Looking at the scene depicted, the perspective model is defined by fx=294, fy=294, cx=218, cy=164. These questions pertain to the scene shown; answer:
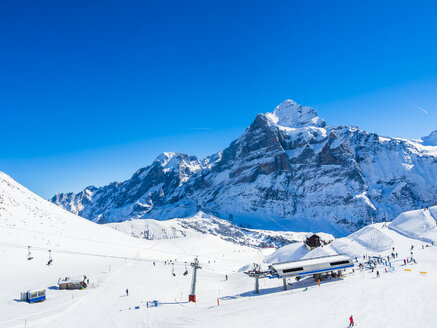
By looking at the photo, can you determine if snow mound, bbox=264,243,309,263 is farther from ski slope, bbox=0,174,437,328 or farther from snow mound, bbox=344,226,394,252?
snow mound, bbox=344,226,394,252

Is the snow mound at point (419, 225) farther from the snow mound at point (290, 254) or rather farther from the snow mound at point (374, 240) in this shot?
the snow mound at point (290, 254)

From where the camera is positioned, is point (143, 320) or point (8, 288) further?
point (8, 288)

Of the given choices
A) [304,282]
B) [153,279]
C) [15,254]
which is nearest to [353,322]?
[304,282]

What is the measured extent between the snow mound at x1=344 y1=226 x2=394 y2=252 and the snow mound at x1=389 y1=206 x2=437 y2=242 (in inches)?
327

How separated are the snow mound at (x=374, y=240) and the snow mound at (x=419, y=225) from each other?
8305mm

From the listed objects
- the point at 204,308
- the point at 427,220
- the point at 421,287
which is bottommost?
the point at 204,308

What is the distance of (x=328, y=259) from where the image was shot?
51.5m

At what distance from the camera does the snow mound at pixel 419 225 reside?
76.8m

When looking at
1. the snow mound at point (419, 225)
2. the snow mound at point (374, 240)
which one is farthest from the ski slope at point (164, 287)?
the snow mound at point (419, 225)

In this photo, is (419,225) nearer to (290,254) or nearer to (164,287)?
(290,254)

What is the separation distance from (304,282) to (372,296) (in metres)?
17.6

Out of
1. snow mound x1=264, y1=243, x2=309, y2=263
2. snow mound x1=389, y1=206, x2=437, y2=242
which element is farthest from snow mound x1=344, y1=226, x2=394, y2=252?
snow mound x1=264, y1=243, x2=309, y2=263

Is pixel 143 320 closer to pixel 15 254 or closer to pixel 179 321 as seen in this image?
pixel 179 321

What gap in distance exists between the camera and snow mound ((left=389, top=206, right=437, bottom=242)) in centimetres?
7682
